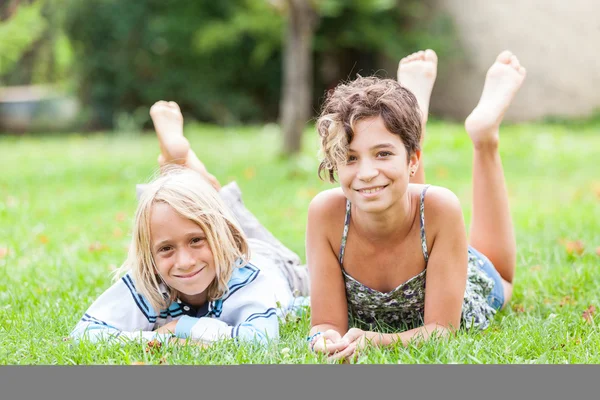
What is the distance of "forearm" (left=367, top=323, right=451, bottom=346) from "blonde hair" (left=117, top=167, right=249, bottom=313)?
2.06ft

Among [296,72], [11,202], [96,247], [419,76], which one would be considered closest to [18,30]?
[11,202]

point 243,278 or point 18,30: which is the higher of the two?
point 18,30

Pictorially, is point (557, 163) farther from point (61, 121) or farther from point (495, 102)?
point (61, 121)

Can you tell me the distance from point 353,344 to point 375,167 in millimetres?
570

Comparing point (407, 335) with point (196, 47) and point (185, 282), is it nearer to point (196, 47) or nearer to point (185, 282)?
point (185, 282)

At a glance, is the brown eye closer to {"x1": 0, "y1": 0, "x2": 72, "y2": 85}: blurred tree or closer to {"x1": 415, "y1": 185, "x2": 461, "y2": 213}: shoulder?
{"x1": 415, "y1": 185, "x2": 461, "y2": 213}: shoulder

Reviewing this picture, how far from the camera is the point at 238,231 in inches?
115

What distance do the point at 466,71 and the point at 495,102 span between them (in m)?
10.7

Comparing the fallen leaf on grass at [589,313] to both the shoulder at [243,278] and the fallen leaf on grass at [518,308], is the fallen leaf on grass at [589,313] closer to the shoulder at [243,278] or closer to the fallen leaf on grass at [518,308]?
the fallen leaf on grass at [518,308]

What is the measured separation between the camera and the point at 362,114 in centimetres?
239

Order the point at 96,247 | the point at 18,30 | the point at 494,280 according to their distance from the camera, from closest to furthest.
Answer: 1. the point at 494,280
2. the point at 96,247
3. the point at 18,30

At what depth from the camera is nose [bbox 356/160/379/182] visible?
2.36 m

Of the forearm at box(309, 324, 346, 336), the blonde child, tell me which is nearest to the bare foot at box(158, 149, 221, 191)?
the blonde child

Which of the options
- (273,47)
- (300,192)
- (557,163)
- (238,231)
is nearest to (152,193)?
(238,231)
